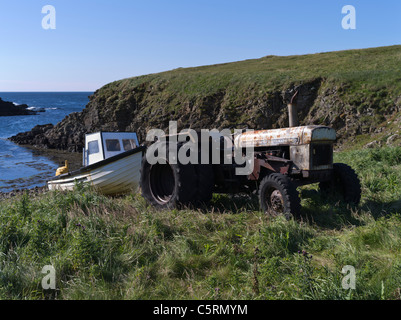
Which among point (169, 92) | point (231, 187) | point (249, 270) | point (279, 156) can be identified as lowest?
point (249, 270)

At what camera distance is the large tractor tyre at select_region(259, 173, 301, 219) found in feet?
17.4

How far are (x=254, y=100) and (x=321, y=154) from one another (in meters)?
21.8

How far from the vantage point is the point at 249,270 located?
152 inches

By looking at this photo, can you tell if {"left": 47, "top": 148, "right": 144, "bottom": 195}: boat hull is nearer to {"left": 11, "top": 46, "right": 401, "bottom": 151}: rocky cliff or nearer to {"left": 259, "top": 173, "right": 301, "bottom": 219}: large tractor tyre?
{"left": 259, "top": 173, "right": 301, "bottom": 219}: large tractor tyre

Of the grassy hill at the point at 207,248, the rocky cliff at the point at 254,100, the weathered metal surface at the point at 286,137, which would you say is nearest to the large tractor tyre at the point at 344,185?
the grassy hill at the point at 207,248

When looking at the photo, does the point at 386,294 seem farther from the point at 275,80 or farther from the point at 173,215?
the point at 275,80

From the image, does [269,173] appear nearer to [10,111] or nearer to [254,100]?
[254,100]

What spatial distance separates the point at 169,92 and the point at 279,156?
2924 cm

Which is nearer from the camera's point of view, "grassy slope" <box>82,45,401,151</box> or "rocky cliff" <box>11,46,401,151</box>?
"grassy slope" <box>82,45,401,151</box>

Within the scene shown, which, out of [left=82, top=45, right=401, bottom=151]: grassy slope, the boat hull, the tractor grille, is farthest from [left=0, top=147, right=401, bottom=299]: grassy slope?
[left=82, top=45, right=401, bottom=151]: grassy slope

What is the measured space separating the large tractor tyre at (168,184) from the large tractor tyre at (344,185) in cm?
274

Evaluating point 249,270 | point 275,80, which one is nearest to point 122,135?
point 249,270

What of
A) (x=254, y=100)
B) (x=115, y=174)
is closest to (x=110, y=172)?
(x=115, y=174)

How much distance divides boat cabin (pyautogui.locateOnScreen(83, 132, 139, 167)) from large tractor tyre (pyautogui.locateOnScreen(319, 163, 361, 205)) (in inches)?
284
